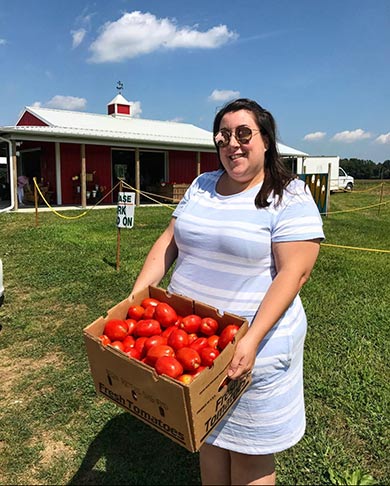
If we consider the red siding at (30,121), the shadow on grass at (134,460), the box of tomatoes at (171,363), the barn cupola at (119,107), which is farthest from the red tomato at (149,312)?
the barn cupola at (119,107)

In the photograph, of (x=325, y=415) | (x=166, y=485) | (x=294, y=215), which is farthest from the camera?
(x=325, y=415)

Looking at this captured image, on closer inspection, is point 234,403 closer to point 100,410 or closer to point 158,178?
point 100,410

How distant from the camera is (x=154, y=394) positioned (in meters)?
1.37

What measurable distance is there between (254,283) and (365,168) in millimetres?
55460

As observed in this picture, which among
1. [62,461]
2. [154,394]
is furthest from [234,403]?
[62,461]

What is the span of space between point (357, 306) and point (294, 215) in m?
3.83

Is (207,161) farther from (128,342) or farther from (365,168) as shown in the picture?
(365,168)

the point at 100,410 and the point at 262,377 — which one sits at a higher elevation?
the point at 262,377

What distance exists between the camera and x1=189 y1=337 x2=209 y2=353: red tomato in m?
1.47

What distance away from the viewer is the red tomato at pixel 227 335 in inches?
57.1

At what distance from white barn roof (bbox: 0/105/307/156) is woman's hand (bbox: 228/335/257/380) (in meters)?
12.0

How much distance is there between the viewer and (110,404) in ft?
9.93

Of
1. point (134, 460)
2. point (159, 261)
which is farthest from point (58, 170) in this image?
point (159, 261)

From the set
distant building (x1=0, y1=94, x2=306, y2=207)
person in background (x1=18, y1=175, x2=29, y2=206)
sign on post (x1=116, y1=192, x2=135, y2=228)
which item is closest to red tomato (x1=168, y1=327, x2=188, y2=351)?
sign on post (x1=116, y1=192, x2=135, y2=228)
